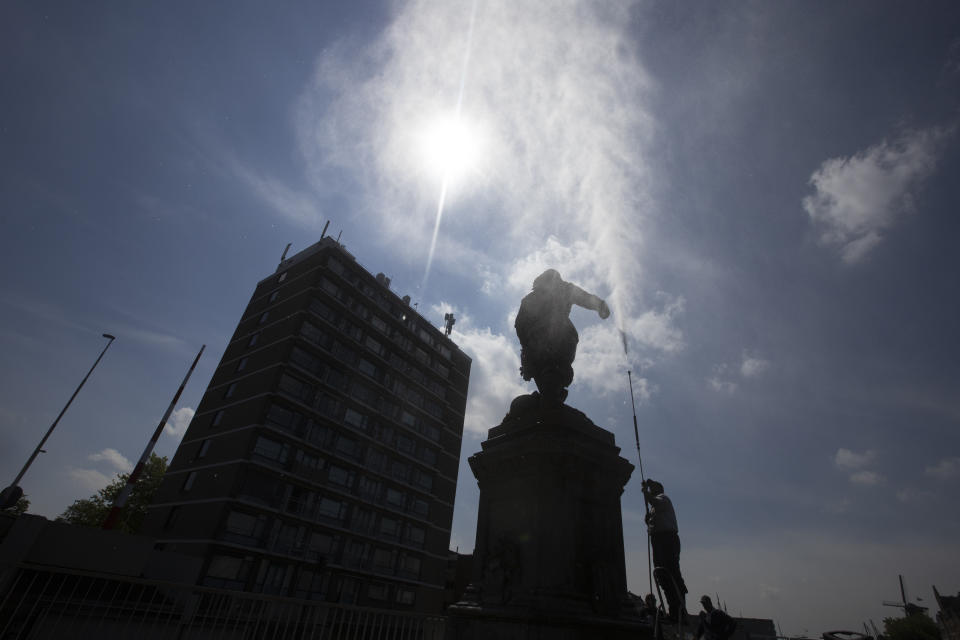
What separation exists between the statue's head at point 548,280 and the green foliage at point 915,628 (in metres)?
50.5

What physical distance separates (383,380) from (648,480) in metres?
34.9

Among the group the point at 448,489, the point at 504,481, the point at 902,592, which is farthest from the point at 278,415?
the point at 902,592

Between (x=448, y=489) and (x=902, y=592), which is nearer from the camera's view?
(x=448, y=489)

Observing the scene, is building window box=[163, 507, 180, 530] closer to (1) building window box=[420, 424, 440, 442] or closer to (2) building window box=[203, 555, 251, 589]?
(2) building window box=[203, 555, 251, 589]

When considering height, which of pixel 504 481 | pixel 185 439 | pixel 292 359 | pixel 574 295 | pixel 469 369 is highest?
pixel 469 369

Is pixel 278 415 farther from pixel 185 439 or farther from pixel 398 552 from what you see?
pixel 398 552

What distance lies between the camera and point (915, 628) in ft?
123

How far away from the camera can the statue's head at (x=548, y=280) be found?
7500mm

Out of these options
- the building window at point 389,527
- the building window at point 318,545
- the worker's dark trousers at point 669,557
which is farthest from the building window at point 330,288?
the worker's dark trousers at point 669,557

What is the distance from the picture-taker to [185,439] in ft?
104

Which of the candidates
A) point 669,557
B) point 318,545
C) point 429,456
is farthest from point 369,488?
point 669,557

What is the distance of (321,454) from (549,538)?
98.4 feet

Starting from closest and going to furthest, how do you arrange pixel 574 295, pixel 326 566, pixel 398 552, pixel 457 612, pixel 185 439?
pixel 457 612 → pixel 574 295 → pixel 326 566 → pixel 185 439 → pixel 398 552

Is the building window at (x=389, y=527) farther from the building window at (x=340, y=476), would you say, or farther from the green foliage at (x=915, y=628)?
the green foliage at (x=915, y=628)
